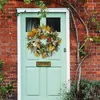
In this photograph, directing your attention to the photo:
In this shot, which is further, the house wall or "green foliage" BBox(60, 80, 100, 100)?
the house wall

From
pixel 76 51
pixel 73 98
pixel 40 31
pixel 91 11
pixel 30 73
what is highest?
pixel 91 11

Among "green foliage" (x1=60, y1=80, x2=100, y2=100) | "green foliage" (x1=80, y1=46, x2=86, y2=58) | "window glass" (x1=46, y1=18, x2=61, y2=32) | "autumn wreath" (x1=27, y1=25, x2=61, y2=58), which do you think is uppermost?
"window glass" (x1=46, y1=18, x2=61, y2=32)

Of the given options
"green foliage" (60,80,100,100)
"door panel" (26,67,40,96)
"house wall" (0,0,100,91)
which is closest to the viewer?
"green foliage" (60,80,100,100)

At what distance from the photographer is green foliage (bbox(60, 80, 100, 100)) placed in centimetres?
652

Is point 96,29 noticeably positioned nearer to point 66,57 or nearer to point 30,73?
point 66,57

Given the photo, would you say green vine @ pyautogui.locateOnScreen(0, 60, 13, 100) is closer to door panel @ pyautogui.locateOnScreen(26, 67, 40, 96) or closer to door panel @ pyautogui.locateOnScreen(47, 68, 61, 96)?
door panel @ pyautogui.locateOnScreen(26, 67, 40, 96)

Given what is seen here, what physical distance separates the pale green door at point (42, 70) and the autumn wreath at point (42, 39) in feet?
1.19

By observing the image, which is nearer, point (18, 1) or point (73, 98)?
point (73, 98)

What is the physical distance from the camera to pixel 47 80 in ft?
23.7

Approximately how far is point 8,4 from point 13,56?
1199 millimetres

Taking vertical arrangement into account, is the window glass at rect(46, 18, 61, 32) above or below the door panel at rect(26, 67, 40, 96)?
above

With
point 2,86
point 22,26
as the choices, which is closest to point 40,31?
point 22,26

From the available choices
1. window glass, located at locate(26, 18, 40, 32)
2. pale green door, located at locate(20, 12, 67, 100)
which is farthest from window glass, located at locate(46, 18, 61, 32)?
window glass, located at locate(26, 18, 40, 32)

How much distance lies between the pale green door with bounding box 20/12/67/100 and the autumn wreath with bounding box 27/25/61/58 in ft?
1.19
